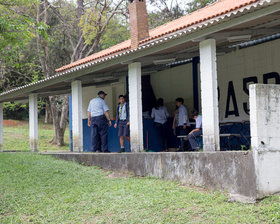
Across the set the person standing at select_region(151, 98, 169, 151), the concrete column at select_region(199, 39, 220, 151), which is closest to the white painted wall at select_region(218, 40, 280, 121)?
the person standing at select_region(151, 98, 169, 151)

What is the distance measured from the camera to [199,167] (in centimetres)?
817

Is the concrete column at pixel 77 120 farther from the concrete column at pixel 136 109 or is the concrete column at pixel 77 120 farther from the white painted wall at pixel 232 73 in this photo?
the concrete column at pixel 136 109

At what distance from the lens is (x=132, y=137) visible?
11.2m

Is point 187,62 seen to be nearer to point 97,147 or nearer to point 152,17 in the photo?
point 97,147

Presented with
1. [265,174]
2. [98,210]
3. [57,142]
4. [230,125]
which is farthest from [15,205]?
[57,142]

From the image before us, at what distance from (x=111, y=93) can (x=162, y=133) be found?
372 centimetres

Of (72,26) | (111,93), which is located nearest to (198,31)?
(111,93)

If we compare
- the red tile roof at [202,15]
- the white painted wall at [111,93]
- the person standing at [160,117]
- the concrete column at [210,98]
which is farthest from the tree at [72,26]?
the concrete column at [210,98]

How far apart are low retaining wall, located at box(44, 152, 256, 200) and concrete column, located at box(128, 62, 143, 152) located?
57 centimetres

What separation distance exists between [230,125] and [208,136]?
2719 mm

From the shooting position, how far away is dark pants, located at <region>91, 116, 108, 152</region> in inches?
483

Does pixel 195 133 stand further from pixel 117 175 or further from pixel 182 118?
pixel 117 175

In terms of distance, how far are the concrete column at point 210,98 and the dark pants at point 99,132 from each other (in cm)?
403

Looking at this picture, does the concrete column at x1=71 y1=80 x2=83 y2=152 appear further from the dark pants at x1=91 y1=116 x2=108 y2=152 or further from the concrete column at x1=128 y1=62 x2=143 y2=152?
the concrete column at x1=128 y1=62 x2=143 y2=152
